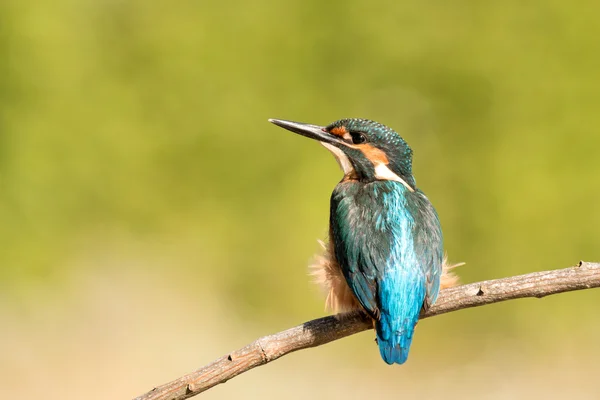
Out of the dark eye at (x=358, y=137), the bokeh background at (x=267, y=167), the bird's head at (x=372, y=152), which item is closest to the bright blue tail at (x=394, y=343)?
the bird's head at (x=372, y=152)

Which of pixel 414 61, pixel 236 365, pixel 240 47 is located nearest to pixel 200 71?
pixel 240 47

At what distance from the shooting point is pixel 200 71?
5809mm

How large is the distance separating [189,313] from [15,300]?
3.38 feet

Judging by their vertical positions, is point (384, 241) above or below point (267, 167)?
above

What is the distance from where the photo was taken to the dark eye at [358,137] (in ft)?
10.5

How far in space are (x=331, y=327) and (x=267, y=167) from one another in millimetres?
3062

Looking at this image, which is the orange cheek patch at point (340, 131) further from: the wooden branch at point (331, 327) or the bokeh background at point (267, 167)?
the bokeh background at point (267, 167)

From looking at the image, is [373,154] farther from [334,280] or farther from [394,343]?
[394,343]

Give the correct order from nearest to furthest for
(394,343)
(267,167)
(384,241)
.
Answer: (394,343) → (384,241) → (267,167)

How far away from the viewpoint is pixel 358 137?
3.21 meters

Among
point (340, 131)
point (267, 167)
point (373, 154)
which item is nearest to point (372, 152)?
point (373, 154)

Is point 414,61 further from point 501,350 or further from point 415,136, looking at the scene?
point 501,350

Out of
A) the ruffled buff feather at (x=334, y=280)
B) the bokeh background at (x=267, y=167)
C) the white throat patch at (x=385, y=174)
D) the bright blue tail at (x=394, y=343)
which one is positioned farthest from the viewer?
the bokeh background at (x=267, y=167)

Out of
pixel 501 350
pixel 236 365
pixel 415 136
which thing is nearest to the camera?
pixel 236 365
